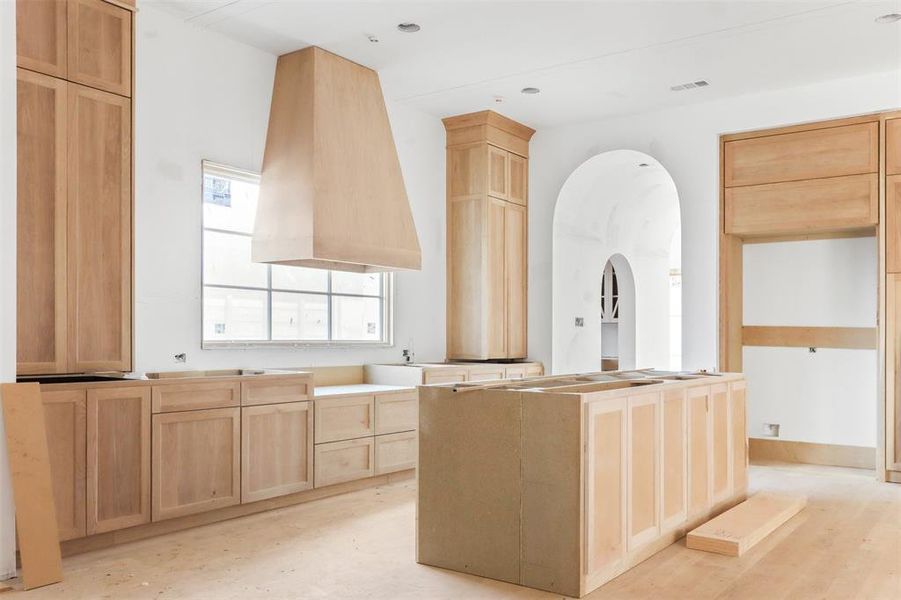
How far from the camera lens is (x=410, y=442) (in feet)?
20.2

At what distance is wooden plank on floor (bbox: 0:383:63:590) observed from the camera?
11.8 ft

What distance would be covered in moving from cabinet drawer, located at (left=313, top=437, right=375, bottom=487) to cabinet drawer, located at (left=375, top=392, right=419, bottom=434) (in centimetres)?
17

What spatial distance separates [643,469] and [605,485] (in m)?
0.44

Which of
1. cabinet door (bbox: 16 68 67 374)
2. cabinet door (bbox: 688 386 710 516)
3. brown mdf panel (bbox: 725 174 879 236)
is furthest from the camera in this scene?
brown mdf panel (bbox: 725 174 879 236)

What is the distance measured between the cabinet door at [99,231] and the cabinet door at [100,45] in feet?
0.25

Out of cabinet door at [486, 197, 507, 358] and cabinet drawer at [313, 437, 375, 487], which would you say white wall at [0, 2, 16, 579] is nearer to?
cabinet drawer at [313, 437, 375, 487]

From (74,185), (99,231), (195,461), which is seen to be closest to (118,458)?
(195,461)

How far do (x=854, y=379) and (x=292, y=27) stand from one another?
17.8ft

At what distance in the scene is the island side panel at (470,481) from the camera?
3.64 meters

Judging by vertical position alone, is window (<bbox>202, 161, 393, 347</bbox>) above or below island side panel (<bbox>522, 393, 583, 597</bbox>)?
above

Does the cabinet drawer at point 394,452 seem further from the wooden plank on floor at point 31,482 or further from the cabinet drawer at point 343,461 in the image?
the wooden plank on floor at point 31,482

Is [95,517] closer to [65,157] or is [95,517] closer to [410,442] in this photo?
[65,157]

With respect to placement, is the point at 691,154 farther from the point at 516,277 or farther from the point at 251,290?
the point at 251,290

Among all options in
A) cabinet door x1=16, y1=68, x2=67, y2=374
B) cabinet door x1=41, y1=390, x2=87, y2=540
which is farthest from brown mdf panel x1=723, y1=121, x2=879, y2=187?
cabinet door x1=41, y1=390, x2=87, y2=540
